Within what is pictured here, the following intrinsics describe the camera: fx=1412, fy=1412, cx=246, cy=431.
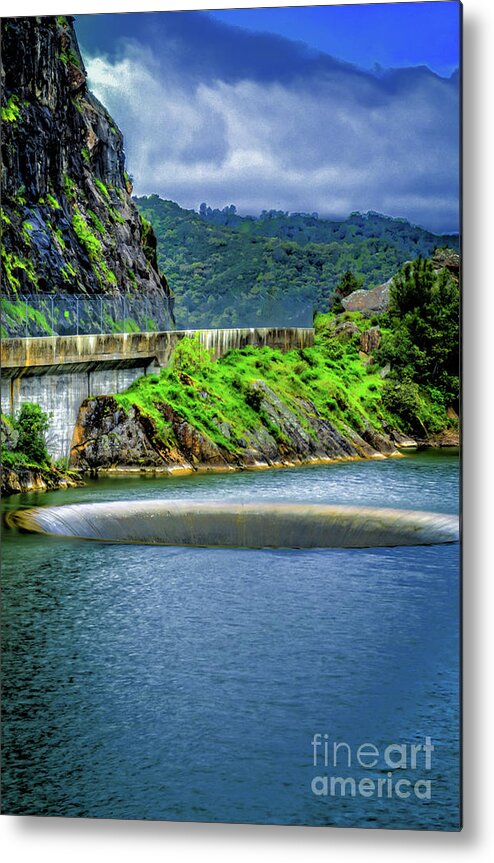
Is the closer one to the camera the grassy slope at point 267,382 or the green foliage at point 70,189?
the grassy slope at point 267,382

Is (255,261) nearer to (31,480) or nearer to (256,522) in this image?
(256,522)

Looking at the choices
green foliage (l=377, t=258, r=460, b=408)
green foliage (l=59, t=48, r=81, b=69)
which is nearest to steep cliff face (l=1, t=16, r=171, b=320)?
green foliage (l=59, t=48, r=81, b=69)

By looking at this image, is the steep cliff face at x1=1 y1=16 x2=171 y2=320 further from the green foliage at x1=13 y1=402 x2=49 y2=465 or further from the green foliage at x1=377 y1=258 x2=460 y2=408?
the green foliage at x1=377 y1=258 x2=460 y2=408

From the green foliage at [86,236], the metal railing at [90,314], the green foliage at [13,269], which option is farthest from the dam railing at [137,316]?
the green foliage at [86,236]

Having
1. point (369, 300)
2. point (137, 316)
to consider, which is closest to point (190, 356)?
point (137, 316)

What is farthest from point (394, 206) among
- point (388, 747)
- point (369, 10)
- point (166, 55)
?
point (388, 747)

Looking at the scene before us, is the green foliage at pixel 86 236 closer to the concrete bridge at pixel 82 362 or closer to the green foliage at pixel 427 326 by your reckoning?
the concrete bridge at pixel 82 362

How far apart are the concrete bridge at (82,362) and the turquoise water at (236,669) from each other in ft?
1.67

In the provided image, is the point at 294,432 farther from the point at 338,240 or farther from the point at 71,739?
the point at 71,739

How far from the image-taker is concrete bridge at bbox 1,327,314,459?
23.4ft

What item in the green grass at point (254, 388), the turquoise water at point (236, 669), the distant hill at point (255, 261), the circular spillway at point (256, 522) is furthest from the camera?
the green grass at point (254, 388)

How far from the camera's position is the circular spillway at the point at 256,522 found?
23.1ft

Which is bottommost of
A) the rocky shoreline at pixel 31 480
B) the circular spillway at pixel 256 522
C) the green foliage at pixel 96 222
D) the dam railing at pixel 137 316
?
the circular spillway at pixel 256 522

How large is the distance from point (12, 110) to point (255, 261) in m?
1.43
